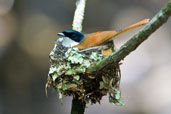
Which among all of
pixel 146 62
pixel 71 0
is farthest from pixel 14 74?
pixel 146 62

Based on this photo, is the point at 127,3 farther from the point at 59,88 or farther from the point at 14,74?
the point at 59,88

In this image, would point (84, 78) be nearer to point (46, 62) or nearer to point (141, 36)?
point (141, 36)

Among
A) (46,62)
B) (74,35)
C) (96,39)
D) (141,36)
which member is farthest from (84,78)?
(46,62)

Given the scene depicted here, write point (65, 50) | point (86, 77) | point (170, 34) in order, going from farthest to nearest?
point (170, 34) → point (65, 50) → point (86, 77)

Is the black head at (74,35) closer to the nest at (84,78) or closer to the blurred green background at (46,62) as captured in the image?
the nest at (84,78)

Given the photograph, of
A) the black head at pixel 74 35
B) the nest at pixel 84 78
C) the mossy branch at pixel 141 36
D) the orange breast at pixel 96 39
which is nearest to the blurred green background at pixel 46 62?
the black head at pixel 74 35

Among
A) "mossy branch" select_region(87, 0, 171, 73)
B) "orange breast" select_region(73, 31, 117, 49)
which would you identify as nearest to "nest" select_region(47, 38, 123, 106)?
"orange breast" select_region(73, 31, 117, 49)

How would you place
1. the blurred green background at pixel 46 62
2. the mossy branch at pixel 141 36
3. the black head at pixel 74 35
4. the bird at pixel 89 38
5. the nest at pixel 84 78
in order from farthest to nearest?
the blurred green background at pixel 46 62
the black head at pixel 74 35
the bird at pixel 89 38
the nest at pixel 84 78
the mossy branch at pixel 141 36

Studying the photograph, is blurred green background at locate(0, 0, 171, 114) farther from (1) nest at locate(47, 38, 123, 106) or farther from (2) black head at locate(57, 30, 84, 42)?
(1) nest at locate(47, 38, 123, 106)

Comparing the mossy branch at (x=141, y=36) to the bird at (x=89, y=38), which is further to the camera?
the bird at (x=89, y=38)
